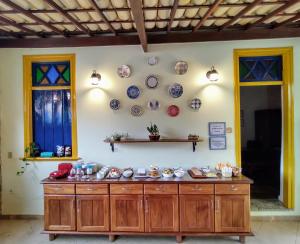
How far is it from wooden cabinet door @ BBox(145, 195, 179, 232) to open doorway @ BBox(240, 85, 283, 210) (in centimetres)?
204

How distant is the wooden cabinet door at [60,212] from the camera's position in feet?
11.0

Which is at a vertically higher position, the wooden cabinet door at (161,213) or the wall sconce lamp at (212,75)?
the wall sconce lamp at (212,75)

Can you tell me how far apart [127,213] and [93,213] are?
471 mm

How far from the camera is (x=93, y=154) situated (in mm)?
3998

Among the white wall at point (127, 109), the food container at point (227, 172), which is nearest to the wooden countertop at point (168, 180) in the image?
the food container at point (227, 172)

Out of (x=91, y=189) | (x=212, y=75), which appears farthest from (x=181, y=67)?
(x=91, y=189)

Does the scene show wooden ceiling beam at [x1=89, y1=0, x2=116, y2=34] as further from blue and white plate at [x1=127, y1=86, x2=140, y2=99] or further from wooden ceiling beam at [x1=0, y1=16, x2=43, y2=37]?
wooden ceiling beam at [x1=0, y1=16, x2=43, y2=37]

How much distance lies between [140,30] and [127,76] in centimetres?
113

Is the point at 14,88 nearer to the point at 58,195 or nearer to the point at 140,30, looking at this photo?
the point at 58,195

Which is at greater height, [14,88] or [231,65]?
[231,65]

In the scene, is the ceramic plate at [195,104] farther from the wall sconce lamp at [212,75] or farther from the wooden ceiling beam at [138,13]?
the wooden ceiling beam at [138,13]

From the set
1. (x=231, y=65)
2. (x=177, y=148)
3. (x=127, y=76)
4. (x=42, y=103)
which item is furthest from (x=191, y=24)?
(x=42, y=103)

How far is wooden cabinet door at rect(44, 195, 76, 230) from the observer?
132 inches

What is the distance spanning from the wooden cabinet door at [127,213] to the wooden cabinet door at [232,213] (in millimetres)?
1030
